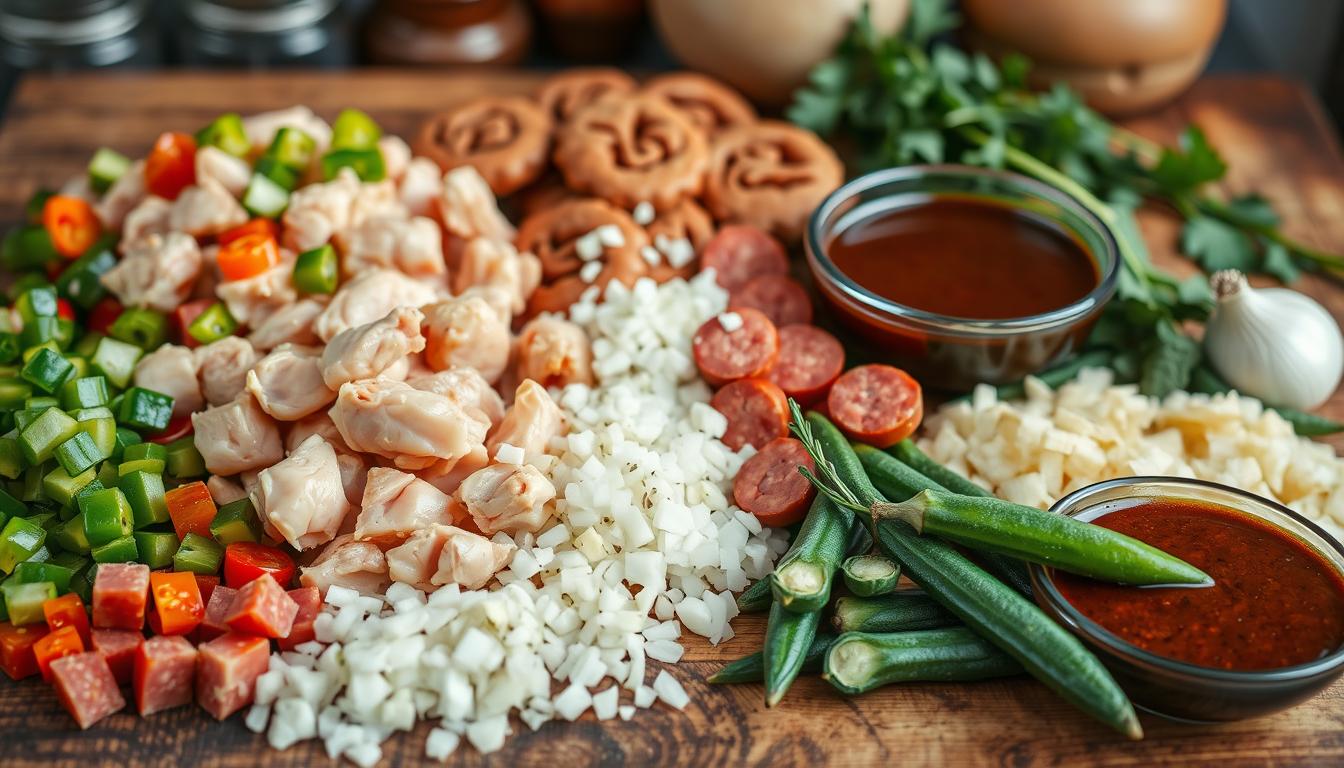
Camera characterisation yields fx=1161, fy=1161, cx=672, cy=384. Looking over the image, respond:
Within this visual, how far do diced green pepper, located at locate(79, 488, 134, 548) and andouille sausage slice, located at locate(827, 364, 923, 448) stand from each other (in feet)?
7.15

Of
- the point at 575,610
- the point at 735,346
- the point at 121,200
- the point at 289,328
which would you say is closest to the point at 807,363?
the point at 735,346

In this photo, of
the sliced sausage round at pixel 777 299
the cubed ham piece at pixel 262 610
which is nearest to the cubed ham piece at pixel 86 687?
the cubed ham piece at pixel 262 610

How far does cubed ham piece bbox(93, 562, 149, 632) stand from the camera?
10.2ft

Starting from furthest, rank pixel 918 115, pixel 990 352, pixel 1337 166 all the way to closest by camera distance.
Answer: pixel 1337 166 → pixel 918 115 → pixel 990 352

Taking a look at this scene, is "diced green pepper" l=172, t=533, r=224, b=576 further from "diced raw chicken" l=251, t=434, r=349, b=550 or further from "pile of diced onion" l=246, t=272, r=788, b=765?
"pile of diced onion" l=246, t=272, r=788, b=765

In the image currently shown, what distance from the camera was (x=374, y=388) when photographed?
3422 mm

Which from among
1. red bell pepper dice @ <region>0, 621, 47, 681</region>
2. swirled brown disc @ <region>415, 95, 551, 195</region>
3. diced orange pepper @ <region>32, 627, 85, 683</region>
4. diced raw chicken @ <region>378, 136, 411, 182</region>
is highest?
diced raw chicken @ <region>378, 136, 411, 182</region>

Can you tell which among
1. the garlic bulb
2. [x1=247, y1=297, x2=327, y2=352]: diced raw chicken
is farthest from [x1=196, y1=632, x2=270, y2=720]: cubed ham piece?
the garlic bulb

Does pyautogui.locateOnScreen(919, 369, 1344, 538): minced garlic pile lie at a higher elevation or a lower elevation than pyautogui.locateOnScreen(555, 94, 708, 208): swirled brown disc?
lower

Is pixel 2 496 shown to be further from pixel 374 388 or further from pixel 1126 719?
pixel 1126 719

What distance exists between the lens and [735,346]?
3.97 m

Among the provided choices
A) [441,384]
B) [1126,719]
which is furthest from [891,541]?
[441,384]

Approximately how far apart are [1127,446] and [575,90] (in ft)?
9.21

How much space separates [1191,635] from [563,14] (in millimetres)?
4401
